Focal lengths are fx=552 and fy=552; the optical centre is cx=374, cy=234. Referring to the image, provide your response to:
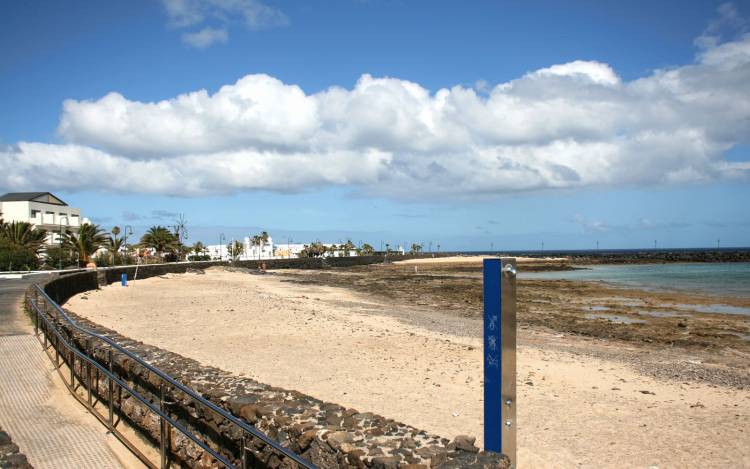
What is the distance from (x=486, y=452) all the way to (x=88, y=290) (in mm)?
27904

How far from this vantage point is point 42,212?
202ft

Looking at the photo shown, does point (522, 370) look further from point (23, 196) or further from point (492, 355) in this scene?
point (23, 196)

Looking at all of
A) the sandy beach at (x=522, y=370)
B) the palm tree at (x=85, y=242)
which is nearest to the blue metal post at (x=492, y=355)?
the sandy beach at (x=522, y=370)

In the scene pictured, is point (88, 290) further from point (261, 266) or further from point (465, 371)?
point (261, 266)

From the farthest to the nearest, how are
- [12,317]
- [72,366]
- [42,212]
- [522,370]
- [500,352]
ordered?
[42,212], [12,317], [522,370], [72,366], [500,352]

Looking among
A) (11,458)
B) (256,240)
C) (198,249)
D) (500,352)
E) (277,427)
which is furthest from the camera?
(256,240)

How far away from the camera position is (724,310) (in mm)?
25953

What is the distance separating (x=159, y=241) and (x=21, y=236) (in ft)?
78.3

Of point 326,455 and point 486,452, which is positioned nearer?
point 486,452

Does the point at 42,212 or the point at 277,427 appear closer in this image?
the point at 277,427

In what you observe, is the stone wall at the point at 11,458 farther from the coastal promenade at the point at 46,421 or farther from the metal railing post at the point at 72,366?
the metal railing post at the point at 72,366

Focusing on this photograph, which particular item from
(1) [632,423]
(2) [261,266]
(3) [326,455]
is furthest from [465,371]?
(2) [261,266]

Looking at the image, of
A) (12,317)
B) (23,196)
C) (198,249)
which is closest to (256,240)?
(198,249)

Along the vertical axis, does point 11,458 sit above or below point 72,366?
above
